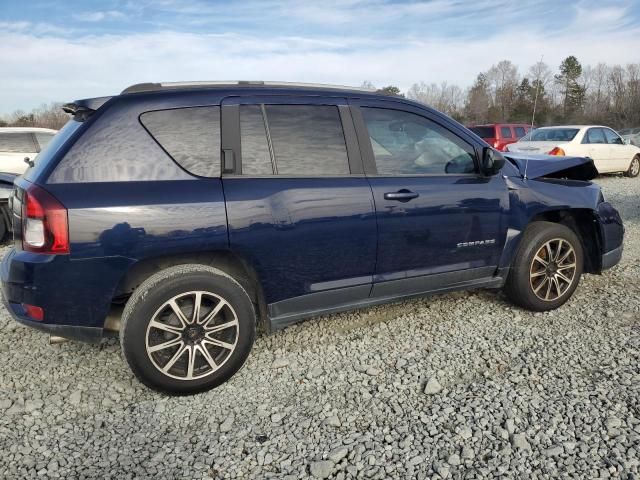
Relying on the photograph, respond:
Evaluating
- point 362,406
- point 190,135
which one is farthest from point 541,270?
point 190,135

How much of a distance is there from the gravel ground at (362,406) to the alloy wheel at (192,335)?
19 centimetres

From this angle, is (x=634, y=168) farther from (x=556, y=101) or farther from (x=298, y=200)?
(x=556, y=101)

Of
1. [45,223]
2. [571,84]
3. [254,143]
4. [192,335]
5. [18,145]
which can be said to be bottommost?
[192,335]

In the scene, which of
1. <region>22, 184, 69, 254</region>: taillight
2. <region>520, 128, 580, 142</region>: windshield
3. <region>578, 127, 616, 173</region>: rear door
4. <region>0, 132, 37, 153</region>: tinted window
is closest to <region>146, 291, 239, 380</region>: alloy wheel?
<region>22, 184, 69, 254</region>: taillight

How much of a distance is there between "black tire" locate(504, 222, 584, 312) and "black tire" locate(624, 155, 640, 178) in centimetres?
1154

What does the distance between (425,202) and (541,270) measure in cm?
132

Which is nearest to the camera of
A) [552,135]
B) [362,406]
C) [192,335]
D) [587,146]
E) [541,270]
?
[362,406]

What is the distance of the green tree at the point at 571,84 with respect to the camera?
58.3 metres

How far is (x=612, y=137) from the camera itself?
1270 cm

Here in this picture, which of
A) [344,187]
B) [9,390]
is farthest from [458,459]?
[9,390]

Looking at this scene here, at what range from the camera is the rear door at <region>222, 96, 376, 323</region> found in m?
2.79

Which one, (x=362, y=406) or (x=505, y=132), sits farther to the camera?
(x=505, y=132)

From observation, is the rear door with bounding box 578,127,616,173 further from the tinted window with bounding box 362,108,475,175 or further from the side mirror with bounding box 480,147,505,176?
the tinted window with bounding box 362,108,475,175

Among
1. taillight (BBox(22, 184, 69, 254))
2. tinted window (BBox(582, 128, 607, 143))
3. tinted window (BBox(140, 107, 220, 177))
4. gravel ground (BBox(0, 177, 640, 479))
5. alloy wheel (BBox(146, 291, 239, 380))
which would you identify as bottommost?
gravel ground (BBox(0, 177, 640, 479))
